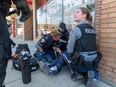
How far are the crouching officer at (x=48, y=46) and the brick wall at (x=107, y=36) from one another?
1.19 m

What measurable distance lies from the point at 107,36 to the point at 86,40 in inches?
15.5

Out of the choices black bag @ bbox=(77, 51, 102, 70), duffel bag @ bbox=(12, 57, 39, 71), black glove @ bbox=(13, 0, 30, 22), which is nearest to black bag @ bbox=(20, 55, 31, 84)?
duffel bag @ bbox=(12, 57, 39, 71)

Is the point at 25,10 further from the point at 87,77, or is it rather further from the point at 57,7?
the point at 57,7

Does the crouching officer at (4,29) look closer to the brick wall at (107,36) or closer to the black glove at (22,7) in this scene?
the black glove at (22,7)

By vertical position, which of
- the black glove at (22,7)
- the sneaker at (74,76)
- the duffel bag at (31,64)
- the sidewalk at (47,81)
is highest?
the black glove at (22,7)

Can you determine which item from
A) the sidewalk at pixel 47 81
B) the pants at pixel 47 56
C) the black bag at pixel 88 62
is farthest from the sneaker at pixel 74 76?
the pants at pixel 47 56

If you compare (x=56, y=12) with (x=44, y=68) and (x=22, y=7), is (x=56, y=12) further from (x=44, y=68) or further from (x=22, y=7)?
(x=22, y=7)

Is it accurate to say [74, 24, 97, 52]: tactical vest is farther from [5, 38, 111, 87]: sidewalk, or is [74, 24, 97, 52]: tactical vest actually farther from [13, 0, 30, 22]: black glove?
[13, 0, 30, 22]: black glove

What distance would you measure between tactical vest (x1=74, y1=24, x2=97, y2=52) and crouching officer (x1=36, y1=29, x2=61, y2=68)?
123cm

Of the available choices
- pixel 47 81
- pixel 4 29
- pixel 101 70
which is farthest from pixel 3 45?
pixel 101 70

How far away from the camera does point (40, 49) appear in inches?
160

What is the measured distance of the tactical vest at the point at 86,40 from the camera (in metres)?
2.61

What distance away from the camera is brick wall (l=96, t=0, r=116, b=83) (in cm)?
261

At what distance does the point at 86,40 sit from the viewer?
2615 mm
